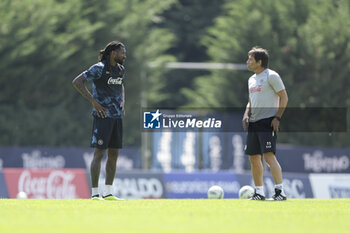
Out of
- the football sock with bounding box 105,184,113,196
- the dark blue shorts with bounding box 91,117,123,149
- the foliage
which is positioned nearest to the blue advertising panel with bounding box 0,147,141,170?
the foliage

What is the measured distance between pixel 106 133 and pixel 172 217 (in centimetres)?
308

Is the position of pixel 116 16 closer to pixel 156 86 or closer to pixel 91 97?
pixel 156 86

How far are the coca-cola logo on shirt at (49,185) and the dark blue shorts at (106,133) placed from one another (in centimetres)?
1076

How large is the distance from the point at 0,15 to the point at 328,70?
15.2m

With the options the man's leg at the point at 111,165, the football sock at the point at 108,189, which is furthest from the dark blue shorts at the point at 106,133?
the football sock at the point at 108,189

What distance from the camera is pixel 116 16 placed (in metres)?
41.2

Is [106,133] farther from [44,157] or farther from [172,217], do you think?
[44,157]

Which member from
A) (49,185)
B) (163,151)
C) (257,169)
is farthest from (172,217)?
(163,151)

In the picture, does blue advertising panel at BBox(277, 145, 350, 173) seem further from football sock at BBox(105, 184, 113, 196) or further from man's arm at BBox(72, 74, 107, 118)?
man's arm at BBox(72, 74, 107, 118)

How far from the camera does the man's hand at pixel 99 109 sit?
11453 millimetres

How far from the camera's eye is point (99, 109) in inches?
452

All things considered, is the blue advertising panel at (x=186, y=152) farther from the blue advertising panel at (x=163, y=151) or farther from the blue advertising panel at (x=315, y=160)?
the blue advertising panel at (x=315, y=160)

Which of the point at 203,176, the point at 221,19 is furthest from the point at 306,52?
the point at 203,176

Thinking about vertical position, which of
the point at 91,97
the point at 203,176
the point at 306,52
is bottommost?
the point at 203,176
